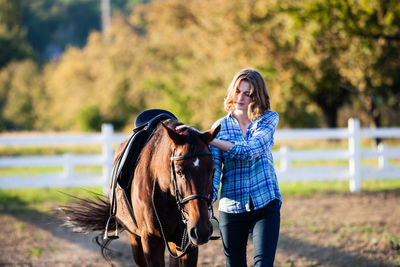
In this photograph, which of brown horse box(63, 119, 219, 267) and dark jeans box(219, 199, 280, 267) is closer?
brown horse box(63, 119, 219, 267)

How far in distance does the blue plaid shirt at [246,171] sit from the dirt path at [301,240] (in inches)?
95.3

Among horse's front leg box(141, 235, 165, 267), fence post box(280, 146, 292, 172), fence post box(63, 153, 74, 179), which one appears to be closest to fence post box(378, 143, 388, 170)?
fence post box(280, 146, 292, 172)

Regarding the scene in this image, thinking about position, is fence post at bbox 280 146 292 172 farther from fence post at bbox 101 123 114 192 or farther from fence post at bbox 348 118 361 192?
fence post at bbox 101 123 114 192

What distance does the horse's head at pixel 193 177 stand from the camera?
108 inches

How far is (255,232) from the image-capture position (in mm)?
3184

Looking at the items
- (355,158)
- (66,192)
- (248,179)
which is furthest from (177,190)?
(66,192)

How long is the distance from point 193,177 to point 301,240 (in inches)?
163

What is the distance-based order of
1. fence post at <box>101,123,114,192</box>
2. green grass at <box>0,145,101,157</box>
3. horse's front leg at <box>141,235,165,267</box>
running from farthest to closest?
green grass at <box>0,145,101,157</box>
fence post at <box>101,123,114,192</box>
horse's front leg at <box>141,235,165,267</box>

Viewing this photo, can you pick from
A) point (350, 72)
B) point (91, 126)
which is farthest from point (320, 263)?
point (91, 126)

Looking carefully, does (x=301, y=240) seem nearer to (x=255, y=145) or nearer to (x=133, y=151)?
(x=133, y=151)

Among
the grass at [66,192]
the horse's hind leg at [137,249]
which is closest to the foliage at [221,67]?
the grass at [66,192]

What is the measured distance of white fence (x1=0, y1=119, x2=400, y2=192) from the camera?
9.85 m

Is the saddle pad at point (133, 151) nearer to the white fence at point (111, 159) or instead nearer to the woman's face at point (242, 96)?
the woman's face at point (242, 96)

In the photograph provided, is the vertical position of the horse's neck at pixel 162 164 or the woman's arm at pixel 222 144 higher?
the woman's arm at pixel 222 144
